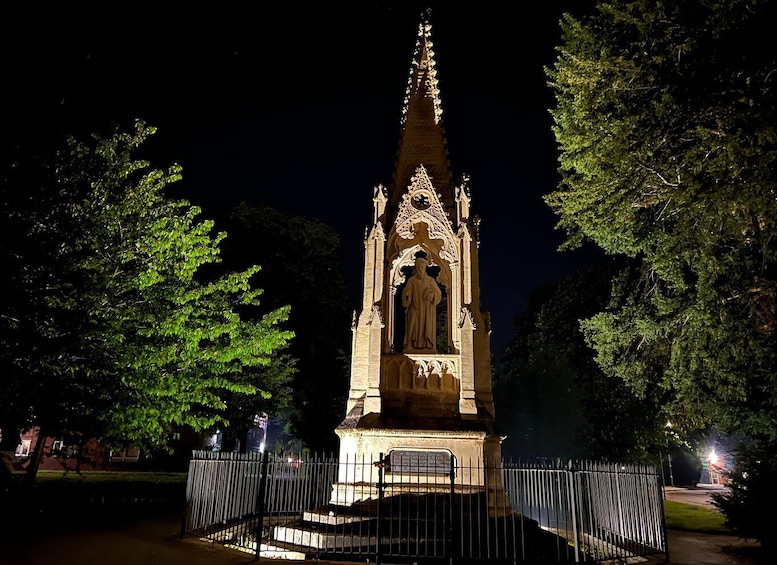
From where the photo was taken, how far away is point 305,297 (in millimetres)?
29828

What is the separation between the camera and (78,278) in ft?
34.5

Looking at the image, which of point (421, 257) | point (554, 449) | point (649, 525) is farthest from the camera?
point (554, 449)

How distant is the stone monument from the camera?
12.6 metres

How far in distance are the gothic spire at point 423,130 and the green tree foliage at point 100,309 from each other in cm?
673

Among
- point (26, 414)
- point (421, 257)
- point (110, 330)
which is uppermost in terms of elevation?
point (421, 257)

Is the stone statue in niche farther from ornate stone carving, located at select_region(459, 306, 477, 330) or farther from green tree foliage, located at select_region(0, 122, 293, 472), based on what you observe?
green tree foliage, located at select_region(0, 122, 293, 472)

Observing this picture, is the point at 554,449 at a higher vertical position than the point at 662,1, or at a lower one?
lower

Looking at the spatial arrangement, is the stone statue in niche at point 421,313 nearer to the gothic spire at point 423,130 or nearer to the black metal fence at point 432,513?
the gothic spire at point 423,130

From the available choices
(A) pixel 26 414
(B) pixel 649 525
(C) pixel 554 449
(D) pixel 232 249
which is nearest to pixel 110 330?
(A) pixel 26 414

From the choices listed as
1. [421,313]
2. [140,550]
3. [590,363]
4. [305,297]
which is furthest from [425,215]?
[305,297]

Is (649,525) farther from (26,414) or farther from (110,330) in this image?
(26,414)

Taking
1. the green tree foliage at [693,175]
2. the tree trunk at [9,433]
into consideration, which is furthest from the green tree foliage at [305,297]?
the green tree foliage at [693,175]

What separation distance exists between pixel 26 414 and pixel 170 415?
2551 millimetres

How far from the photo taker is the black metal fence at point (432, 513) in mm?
9547
